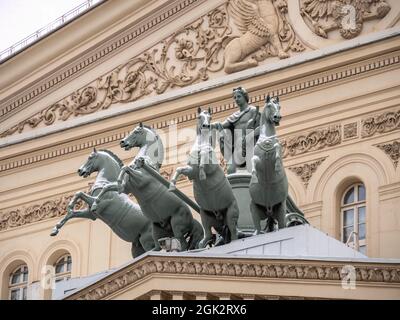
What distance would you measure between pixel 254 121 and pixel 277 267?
2.83 meters

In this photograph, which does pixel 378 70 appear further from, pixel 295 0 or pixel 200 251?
pixel 200 251

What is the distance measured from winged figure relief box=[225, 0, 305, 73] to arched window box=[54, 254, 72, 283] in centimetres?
430

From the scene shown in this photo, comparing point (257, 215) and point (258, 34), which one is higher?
point (258, 34)

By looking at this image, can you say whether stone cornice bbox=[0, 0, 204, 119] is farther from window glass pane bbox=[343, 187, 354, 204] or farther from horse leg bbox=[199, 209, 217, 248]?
horse leg bbox=[199, 209, 217, 248]

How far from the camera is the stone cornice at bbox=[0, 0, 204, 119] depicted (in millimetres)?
36281

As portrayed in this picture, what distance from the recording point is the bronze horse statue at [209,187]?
2731 centimetres

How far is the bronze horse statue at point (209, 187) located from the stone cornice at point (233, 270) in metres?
1.10

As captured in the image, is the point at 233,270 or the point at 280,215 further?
the point at 280,215

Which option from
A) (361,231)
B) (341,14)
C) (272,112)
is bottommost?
(272,112)

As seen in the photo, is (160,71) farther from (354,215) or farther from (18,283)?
(354,215)

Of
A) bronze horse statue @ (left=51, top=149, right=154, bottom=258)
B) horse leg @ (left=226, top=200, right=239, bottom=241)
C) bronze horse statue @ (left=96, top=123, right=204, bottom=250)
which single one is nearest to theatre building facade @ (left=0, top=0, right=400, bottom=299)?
bronze horse statue @ (left=51, top=149, right=154, bottom=258)

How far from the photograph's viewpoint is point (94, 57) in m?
37.1

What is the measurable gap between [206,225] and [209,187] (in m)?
0.68

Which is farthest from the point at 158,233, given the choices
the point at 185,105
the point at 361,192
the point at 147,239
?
the point at 185,105
